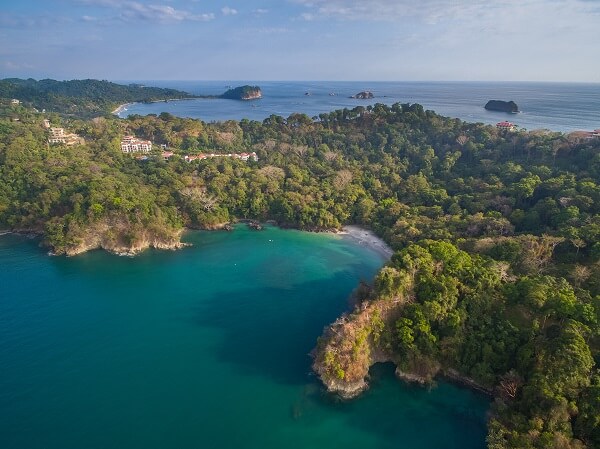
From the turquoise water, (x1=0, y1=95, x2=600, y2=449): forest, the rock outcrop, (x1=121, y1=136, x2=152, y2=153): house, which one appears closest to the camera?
the turquoise water

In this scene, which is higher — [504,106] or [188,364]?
[504,106]

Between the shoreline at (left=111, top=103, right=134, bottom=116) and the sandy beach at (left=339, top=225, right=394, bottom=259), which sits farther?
the shoreline at (left=111, top=103, right=134, bottom=116)

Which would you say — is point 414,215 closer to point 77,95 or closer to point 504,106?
point 504,106

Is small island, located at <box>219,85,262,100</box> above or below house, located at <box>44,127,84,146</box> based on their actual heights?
above

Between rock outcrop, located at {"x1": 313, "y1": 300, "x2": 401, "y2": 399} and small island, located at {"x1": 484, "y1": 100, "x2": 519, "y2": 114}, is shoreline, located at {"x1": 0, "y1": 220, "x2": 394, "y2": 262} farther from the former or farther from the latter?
small island, located at {"x1": 484, "y1": 100, "x2": 519, "y2": 114}

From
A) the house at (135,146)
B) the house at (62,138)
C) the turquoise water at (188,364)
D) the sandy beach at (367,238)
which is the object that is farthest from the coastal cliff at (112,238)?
the house at (135,146)

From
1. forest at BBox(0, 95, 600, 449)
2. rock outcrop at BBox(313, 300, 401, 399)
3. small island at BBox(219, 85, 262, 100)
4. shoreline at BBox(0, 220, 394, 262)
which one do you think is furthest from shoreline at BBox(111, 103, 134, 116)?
rock outcrop at BBox(313, 300, 401, 399)

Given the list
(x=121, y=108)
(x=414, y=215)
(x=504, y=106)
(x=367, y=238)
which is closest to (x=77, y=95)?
(x=121, y=108)

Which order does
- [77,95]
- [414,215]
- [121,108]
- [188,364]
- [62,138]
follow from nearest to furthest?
[188,364] < [414,215] < [62,138] < [121,108] < [77,95]

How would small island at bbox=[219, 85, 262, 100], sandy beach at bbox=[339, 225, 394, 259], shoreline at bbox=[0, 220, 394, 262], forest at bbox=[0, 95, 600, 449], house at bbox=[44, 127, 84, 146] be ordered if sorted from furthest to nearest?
1. small island at bbox=[219, 85, 262, 100]
2. house at bbox=[44, 127, 84, 146]
3. shoreline at bbox=[0, 220, 394, 262]
4. sandy beach at bbox=[339, 225, 394, 259]
5. forest at bbox=[0, 95, 600, 449]
